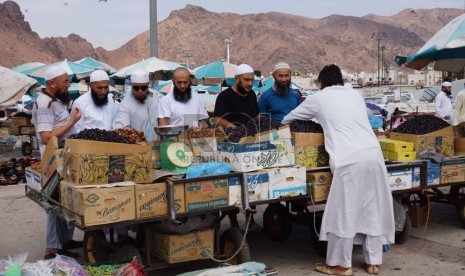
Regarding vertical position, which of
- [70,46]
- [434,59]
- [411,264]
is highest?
[70,46]

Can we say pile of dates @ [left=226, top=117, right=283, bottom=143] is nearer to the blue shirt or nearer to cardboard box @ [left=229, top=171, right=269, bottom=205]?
cardboard box @ [left=229, top=171, right=269, bottom=205]

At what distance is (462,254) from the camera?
597 cm

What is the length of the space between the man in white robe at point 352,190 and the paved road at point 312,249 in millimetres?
318

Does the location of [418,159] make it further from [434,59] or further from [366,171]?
[434,59]

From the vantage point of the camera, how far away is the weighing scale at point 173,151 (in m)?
4.88

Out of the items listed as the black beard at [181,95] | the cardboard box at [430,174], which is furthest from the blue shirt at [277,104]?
the cardboard box at [430,174]

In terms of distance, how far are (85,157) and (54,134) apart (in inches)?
48.8

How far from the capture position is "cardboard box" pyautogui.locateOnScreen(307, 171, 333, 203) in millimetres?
5266

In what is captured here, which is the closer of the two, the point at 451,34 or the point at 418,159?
the point at 418,159

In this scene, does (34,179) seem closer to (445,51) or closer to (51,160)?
(51,160)

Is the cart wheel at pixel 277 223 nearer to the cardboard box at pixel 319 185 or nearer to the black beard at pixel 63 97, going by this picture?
the cardboard box at pixel 319 185

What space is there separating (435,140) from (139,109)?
3192 mm

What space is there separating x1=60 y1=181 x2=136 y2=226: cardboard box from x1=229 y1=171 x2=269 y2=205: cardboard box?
86 cm

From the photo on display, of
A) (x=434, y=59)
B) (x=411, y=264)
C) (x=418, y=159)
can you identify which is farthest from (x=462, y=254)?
(x=434, y=59)
